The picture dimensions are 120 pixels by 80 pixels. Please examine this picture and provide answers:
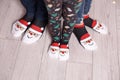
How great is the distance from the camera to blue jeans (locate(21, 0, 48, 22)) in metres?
1.05

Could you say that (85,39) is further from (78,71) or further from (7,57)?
(7,57)

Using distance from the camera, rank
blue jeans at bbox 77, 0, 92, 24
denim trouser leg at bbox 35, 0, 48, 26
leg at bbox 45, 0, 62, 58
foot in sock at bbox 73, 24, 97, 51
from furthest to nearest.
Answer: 1. foot in sock at bbox 73, 24, 97, 51
2. denim trouser leg at bbox 35, 0, 48, 26
3. blue jeans at bbox 77, 0, 92, 24
4. leg at bbox 45, 0, 62, 58

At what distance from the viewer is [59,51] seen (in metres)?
1.12

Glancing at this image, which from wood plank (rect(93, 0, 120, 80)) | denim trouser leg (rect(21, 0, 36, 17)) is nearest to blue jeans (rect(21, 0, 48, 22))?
denim trouser leg (rect(21, 0, 36, 17))

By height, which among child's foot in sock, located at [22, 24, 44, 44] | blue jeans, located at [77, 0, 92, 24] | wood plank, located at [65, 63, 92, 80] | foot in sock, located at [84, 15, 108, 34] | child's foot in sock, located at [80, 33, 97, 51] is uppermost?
blue jeans, located at [77, 0, 92, 24]

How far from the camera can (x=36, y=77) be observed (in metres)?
1.06

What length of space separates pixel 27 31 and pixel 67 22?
1.15ft

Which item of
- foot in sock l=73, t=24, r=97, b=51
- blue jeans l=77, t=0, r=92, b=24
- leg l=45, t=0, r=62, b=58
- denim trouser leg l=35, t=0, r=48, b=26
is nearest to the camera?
leg l=45, t=0, r=62, b=58

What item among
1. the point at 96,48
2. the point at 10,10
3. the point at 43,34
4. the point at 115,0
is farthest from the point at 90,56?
the point at 10,10

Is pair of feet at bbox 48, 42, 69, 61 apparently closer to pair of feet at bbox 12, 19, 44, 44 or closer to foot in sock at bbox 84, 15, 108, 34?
pair of feet at bbox 12, 19, 44, 44

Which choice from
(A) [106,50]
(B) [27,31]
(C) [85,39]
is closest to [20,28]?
(B) [27,31]

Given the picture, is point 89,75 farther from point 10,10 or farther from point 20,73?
point 10,10

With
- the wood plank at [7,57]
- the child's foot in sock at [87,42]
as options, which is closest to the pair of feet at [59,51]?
the child's foot in sock at [87,42]

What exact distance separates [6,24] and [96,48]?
0.61 meters
